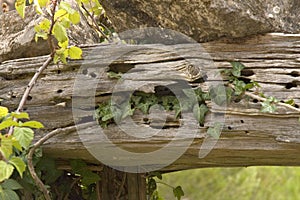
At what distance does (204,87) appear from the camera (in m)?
1.42

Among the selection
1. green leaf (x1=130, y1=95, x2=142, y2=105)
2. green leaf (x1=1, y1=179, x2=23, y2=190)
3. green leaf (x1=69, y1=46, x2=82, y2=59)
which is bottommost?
green leaf (x1=1, y1=179, x2=23, y2=190)

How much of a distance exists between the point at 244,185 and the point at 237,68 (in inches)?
85.1

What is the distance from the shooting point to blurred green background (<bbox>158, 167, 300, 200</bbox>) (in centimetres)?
345

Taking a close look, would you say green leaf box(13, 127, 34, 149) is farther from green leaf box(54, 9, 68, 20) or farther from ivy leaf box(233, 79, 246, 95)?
ivy leaf box(233, 79, 246, 95)

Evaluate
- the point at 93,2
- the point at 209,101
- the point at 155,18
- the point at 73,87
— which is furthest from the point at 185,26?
the point at 93,2

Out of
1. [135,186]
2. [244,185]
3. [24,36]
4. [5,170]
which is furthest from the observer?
[244,185]

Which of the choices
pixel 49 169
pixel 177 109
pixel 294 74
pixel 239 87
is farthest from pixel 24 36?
pixel 294 74

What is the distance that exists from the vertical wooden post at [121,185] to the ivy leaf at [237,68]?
54cm

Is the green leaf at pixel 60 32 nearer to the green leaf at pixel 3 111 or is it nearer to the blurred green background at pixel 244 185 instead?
the green leaf at pixel 3 111

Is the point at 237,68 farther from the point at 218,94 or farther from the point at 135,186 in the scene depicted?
the point at 135,186

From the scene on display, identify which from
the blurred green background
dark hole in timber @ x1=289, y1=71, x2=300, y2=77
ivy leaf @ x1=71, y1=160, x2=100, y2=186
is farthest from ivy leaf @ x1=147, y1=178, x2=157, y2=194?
the blurred green background

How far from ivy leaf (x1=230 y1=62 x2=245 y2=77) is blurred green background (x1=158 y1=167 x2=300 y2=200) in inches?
80.6

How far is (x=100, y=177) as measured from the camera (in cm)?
179

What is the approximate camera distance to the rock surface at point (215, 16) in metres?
1.39
